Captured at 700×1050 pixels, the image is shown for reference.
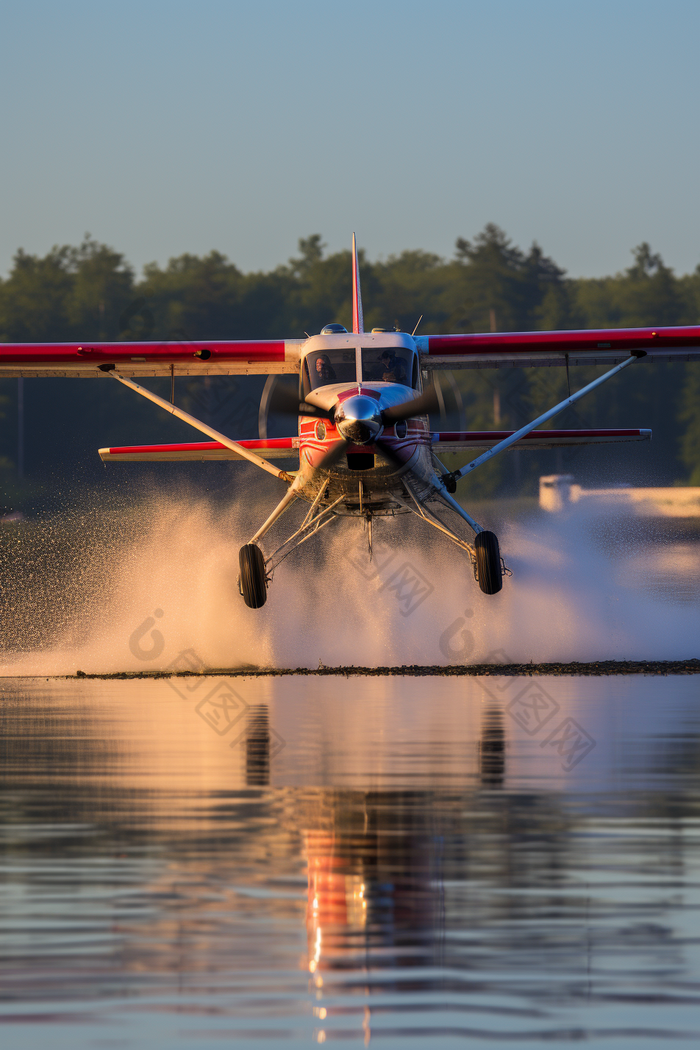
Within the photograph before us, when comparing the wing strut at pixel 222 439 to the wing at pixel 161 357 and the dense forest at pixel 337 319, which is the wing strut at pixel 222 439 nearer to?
the wing at pixel 161 357

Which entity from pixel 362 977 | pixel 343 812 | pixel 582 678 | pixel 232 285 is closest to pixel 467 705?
pixel 582 678

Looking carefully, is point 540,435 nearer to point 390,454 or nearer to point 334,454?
point 390,454

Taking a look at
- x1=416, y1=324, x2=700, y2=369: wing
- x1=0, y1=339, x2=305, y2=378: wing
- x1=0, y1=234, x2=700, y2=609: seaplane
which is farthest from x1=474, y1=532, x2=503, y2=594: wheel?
x1=0, y1=339, x2=305, y2=378: wing

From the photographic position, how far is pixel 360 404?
44.0ft

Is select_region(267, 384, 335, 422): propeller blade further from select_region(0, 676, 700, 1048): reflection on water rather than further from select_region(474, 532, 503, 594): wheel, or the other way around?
select_region(0, 676, 700, 1048): reflection on water

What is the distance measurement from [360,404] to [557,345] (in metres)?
4.54

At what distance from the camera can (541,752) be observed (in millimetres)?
9492

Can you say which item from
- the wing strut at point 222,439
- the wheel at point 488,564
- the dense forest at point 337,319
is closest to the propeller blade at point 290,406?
the wing strut at point 222,439

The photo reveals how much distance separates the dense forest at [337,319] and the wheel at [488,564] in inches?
1770

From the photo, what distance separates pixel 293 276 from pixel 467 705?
11591cm

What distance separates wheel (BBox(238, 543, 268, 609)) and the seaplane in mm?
13

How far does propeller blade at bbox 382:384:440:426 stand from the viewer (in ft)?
45.7

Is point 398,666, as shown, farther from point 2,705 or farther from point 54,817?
point 54,817

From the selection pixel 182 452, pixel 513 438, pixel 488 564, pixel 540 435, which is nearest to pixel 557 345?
pixel 540 435
